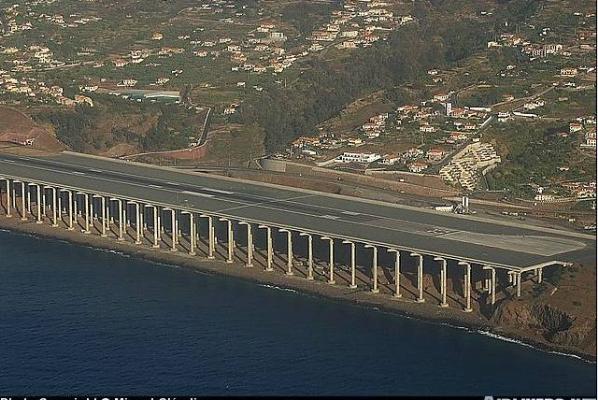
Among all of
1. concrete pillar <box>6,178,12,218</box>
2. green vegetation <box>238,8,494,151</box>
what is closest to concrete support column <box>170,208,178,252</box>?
concrete pillar <box>6,178,12,218</box>

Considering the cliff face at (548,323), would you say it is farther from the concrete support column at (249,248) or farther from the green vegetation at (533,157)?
the green vegetation at (533,157)

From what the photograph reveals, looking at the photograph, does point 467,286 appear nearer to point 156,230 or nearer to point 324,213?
point 324,213

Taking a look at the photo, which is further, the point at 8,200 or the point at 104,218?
the point at 8,200

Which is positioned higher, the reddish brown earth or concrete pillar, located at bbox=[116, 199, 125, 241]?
the reddish brown earth

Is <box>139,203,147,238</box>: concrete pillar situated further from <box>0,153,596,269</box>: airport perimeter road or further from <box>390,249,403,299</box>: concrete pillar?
<box>390,249,403,299</box>: concrete pillar

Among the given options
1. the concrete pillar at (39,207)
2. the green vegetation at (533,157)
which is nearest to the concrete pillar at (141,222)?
the concrete pillar at (39,207)

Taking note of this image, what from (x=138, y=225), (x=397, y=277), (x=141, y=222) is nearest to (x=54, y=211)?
(x=141, y=222)

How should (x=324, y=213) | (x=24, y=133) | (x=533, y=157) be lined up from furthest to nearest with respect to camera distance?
1. (x=24, y=133)
2. (x=533, y=157)
3. (x=324, y=213)
